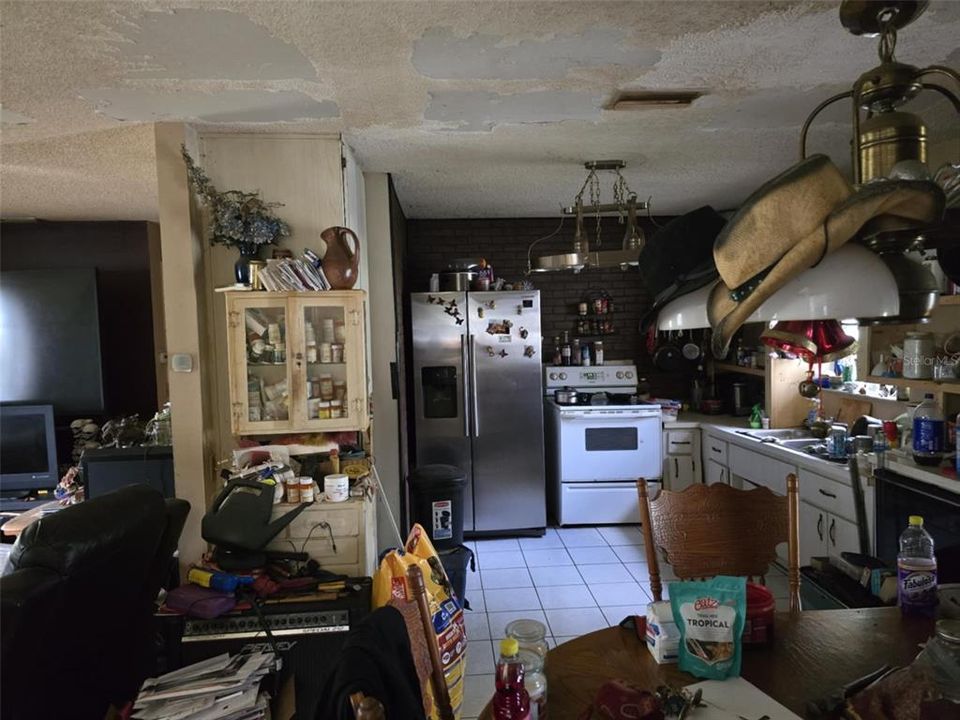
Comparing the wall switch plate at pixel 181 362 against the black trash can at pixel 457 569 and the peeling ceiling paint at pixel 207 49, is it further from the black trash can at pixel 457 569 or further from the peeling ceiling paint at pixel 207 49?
the black trash can at pixel 457 569

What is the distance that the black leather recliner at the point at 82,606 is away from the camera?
60.1 inches

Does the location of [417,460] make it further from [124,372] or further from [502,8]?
[502,8]

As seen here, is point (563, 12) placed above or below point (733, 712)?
above

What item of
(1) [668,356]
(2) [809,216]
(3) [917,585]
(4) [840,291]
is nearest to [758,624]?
(3) [917,585]

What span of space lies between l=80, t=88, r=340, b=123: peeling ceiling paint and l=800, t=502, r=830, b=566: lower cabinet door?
3.12 meters

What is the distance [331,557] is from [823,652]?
1.91 meters

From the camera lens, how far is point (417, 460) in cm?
450

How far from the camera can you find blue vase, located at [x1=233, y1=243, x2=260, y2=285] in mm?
2674

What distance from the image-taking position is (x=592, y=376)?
4.91 m

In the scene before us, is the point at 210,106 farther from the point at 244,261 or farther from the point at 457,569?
the point at 457,569

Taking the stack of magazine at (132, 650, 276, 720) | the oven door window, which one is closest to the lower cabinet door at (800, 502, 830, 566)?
the oven door window

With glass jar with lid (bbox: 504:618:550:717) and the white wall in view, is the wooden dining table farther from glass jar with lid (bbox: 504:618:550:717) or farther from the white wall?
the white wall

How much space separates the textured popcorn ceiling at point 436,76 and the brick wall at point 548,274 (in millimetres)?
1610

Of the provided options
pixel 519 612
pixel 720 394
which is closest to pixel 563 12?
pixel 519 612
